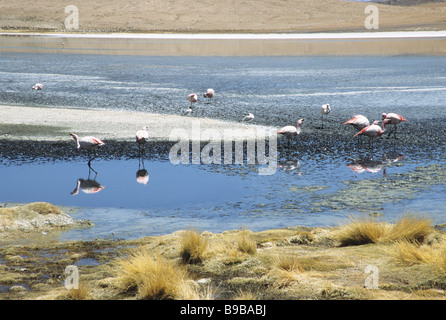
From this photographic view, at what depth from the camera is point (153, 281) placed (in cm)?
530

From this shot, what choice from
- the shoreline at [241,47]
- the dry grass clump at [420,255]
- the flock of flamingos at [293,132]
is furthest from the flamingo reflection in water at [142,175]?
the shoreline at [241,47]

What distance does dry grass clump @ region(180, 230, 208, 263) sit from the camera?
6441mm

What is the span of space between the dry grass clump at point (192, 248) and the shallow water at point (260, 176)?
→ 1400mm

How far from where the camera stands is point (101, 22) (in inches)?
4525

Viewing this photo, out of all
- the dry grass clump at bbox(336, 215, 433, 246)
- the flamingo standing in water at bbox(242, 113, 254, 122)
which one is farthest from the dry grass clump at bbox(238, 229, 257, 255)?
the flamingo standing in water at bbox(242, 113, 254, 122)

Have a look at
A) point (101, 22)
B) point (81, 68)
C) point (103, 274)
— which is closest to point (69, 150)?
point (103, 274)

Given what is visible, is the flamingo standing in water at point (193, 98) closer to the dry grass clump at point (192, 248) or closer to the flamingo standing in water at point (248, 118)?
the flamingo standing in water at point (248, 118)

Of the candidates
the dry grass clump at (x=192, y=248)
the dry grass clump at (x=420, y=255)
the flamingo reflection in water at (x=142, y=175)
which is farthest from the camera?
the flamingo reflection in water at (x=142, y=175)

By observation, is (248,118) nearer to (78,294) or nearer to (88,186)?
(88,186)

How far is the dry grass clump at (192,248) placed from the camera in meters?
6.44

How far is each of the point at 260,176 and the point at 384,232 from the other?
3.98 m

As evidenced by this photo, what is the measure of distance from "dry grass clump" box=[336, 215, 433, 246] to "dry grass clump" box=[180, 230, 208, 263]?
1752 mm

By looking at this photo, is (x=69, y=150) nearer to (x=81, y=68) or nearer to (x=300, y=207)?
(x=300, y=207)
